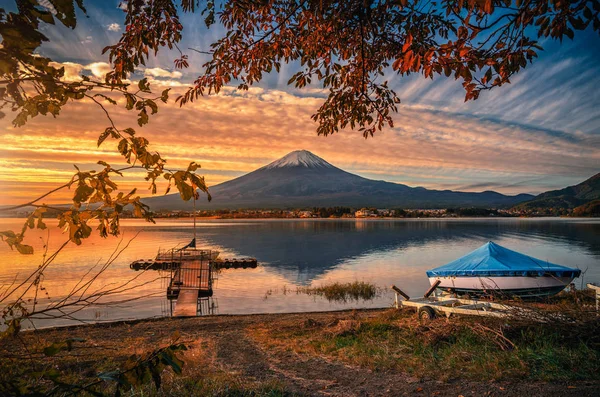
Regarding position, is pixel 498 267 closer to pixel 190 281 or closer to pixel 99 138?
pixel 99 138

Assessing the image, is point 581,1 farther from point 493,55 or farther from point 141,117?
point 141,117

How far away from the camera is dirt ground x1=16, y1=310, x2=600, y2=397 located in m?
5.74

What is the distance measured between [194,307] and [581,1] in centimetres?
1827

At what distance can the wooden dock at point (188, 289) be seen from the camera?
1870cm

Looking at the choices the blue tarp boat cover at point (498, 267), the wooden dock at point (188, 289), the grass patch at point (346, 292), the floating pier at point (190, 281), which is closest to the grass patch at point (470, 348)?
the blue tarp boat cover at point (498, 267)

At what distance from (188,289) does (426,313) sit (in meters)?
15.8

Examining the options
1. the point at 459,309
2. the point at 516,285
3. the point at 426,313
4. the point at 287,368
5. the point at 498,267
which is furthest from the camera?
the point at 498,267

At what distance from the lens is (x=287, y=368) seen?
8305 millimetres

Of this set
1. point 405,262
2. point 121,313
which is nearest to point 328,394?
point 121,313

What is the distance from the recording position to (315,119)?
299 inches

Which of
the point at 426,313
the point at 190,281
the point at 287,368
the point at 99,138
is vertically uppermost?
the point at 99,138

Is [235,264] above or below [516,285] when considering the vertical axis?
below

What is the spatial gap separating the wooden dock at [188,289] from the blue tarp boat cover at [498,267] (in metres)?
10.8

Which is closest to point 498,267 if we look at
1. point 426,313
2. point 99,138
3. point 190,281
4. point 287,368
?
point 426,313
